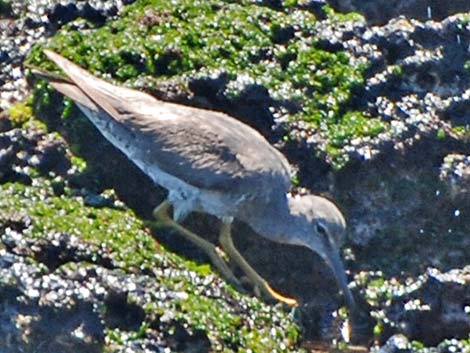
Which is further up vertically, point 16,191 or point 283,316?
point 16,191

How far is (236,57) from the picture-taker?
341 inches

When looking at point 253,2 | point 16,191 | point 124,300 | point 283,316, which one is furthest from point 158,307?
point 253,2

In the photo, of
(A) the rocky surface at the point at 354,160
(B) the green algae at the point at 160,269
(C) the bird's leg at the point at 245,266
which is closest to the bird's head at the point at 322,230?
(A) the rocky surface at the point at 354,160

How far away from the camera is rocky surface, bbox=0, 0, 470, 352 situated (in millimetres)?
7742

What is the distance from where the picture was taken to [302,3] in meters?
9.07

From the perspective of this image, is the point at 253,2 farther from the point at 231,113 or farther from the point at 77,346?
the point at 77,346

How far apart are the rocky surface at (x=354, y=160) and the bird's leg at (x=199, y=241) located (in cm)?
6

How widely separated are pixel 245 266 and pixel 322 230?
0.50 metres

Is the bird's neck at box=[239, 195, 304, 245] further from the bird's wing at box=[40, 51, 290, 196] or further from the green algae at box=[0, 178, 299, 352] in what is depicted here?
the green algae at box=[0, 178, 299, 352]

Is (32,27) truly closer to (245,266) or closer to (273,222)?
(273,222)

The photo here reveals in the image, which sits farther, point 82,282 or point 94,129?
point 94,129

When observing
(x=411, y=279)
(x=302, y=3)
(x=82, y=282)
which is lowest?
(x=411, y=279)

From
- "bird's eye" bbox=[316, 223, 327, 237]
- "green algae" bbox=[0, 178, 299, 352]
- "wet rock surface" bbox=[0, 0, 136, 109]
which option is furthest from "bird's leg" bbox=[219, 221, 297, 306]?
"wet rock surface" bbox=[0, 0, 136, 109]

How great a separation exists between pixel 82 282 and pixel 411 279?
1974 millimetres
